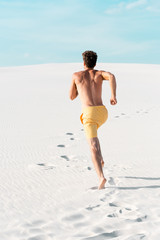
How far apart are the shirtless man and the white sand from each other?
492mm

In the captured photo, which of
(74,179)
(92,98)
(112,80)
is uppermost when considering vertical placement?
(112,80)

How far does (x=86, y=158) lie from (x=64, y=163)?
1.68 feet

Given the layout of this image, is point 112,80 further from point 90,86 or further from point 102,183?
point 102,183

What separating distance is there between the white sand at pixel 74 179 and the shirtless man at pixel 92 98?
19.4 inches

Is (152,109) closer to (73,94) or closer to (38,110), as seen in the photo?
(38,110)

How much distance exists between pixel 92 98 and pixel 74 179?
118 centimetres

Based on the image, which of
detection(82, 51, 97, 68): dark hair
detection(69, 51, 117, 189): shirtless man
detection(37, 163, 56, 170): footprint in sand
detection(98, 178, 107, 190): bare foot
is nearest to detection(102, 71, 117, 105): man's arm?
detection(69, 51, 117, 189): shirtless man

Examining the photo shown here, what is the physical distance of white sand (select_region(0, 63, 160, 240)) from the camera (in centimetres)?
313

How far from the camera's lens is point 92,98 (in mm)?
4250

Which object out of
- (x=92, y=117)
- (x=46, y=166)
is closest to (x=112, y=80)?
(x=92, y=117)

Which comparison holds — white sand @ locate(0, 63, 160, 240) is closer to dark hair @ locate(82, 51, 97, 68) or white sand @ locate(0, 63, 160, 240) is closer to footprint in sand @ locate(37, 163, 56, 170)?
footprint in sand @ locate(37, 163, 56, 170)

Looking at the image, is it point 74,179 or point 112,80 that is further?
point 74,179

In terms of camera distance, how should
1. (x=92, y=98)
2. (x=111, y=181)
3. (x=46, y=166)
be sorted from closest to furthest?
(x=92, y=98)
(x=111, y=181)
(x=46, y=166)

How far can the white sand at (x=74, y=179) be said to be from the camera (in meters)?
3.13
